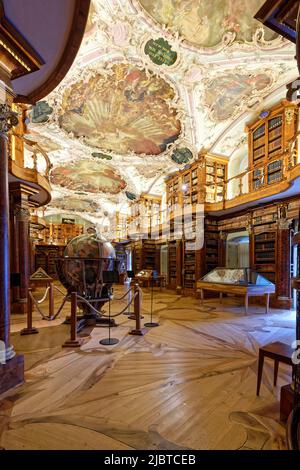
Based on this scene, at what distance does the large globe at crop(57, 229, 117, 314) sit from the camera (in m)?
5.25

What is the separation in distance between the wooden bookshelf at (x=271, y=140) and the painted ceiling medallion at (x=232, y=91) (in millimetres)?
857

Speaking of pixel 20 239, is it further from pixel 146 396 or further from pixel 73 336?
pixel 146 396

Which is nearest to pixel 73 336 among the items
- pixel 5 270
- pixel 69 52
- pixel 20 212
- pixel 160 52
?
pixel 5 270

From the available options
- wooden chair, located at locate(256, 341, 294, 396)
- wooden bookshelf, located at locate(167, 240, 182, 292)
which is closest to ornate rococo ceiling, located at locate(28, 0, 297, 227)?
wooden bookshelf, located at locate(167, 240, 182, 292)

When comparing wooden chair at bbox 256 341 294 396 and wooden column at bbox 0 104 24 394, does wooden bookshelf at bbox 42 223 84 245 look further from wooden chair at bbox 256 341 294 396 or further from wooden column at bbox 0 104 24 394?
wooden chair at bbox 256 341 294 396

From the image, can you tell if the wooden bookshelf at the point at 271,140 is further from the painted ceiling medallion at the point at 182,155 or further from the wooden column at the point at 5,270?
the wooden column at the point at 5,270

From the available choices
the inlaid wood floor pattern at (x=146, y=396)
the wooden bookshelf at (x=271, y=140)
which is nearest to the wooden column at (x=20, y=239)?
the inlaid wood floor pattern at (x=146, y=396)

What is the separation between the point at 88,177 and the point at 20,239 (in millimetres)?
8920

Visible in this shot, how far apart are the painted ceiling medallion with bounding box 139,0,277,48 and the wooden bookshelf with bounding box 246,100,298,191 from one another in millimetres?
2425

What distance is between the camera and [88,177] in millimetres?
15078

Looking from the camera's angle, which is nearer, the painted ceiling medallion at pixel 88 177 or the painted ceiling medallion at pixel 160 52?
the painted ceiling medallion at pixel 160 52

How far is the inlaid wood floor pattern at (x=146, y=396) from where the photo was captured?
6.44 ft
